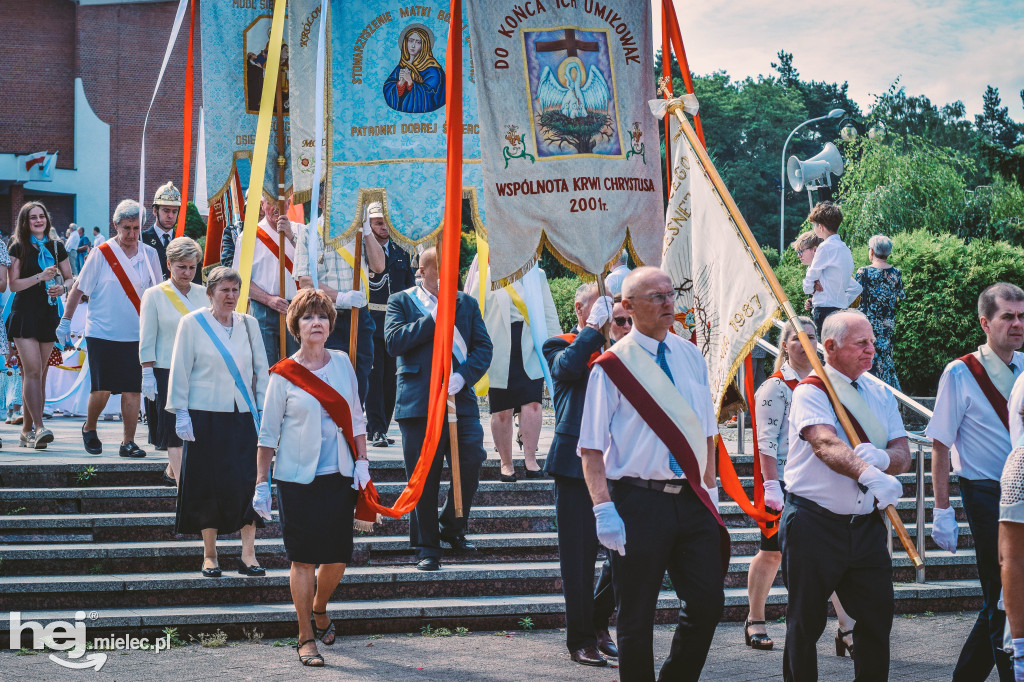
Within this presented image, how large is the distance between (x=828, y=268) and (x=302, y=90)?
195 inches

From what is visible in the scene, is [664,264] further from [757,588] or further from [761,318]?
[757,588]

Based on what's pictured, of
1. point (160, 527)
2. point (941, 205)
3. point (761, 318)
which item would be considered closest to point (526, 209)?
point (761, 318)

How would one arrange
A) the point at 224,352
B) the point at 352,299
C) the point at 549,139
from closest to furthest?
the point at 549,139
the point at 224,352
the point at 352,299

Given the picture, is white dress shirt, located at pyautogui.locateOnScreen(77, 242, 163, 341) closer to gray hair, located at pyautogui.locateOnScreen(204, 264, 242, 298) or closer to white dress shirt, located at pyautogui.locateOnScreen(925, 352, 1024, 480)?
gray hair, located at pyautogui.locateOnScreen(204, 264, 242, 298)

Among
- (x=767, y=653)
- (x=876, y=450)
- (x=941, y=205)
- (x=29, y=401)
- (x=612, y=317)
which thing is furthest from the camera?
(x=941, y=205)

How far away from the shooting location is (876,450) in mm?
4875

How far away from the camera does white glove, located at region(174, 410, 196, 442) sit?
6.89 metres

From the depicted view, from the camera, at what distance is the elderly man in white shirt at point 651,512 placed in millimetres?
4734

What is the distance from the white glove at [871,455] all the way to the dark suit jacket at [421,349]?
3.25 metres

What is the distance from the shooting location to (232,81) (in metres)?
8.62

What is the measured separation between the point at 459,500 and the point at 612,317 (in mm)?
2179

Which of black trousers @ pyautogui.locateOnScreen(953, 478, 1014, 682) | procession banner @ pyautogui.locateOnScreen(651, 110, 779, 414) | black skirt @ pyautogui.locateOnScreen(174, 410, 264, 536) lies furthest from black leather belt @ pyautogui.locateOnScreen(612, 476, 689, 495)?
black skirt @ pyautogui.locateOnScreen(174, 410, 264, 536)

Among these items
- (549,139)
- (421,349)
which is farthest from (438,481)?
(549,139)

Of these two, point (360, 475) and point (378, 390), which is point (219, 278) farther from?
point (378, 390)
